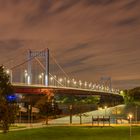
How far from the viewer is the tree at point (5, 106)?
2641 centimetres

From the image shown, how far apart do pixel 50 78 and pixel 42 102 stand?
49856 mm

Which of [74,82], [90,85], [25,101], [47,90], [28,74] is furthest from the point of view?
[90,85]

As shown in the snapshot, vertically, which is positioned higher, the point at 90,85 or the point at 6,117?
the point at 90,85

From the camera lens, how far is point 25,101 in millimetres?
113125

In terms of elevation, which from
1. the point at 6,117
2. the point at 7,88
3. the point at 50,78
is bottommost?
the point at 6,117

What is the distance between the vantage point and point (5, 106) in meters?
26.8

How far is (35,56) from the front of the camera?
13638 centimetres

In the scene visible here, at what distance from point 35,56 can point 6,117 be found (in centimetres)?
11042

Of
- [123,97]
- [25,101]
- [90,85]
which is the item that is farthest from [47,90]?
[123,97]

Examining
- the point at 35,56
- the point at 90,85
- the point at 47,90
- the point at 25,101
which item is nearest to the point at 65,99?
the point at 90,85

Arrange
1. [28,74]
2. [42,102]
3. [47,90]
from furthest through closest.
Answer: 1. [28,74]
2. [47,90]
3. [42,102]

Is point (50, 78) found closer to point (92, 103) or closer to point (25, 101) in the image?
point (25, 101)

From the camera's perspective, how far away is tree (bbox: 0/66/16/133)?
26.4 metres

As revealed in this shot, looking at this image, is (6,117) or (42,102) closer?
(6,117)
